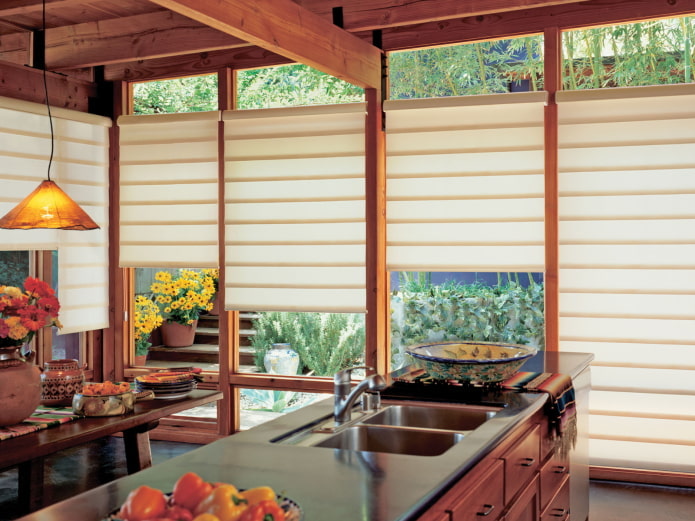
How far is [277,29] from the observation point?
11.8 ft

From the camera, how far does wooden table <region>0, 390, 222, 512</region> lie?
307 cm

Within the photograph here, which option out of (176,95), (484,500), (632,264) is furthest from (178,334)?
(484,500)

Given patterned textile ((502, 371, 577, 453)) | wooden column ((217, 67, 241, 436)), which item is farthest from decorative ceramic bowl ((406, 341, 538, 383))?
wooden column ((217, 67, 241, 436))

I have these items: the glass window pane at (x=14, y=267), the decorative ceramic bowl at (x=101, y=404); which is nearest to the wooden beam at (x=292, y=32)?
the decorative ceramic bowl at (x=101, y=404)

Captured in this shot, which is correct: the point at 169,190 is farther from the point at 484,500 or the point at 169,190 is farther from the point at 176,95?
the point at 484,500

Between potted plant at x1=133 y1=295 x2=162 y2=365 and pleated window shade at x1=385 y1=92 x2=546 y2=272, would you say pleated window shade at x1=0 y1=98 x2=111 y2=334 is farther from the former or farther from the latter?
pleated window shade at x1=385 y1=92 x2=546 y2=272

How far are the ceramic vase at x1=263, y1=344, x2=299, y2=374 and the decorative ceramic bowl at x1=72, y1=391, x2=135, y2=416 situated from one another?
A: 1848 mm

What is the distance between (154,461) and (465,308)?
2237 mm

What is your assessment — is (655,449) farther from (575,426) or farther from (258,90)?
(258,90)

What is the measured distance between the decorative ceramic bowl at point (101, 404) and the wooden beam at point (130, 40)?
7.70 feet

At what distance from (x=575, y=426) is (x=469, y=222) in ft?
5.66

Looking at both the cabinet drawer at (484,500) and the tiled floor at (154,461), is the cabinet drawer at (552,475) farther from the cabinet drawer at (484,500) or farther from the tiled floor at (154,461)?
the tiled floor at (154,461)

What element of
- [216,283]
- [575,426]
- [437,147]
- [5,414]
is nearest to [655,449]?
[575,426]

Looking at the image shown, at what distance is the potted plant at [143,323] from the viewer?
19.2 ft
